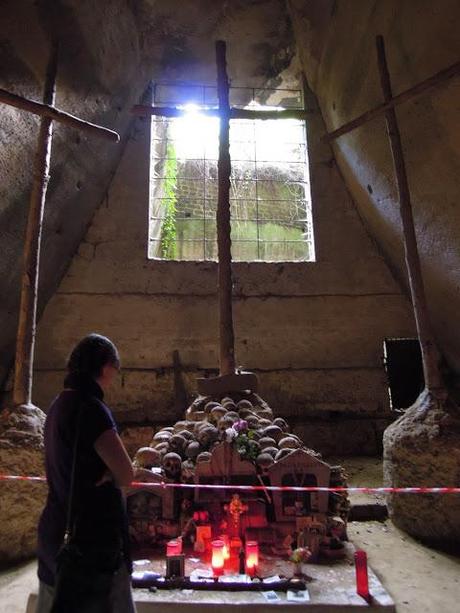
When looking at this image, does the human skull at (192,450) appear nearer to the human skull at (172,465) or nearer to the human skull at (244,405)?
the human skull at (172,465)

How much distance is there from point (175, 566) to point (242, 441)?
3.65 feet

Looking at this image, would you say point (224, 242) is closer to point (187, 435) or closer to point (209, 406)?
point (209, 406)

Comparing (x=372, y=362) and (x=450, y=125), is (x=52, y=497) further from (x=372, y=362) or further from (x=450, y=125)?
(x=372, y=362)

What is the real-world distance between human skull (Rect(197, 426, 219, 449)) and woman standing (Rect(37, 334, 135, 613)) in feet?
7.44

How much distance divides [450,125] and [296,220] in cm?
390

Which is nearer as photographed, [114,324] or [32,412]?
[32,412]

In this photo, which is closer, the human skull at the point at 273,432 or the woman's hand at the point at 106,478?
the woman's hand at the point at 106,478

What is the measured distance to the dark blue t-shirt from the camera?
150 centimetres

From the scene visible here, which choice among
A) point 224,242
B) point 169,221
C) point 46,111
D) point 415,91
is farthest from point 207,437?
point 169,221

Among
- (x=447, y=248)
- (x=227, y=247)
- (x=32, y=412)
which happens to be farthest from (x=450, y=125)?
(x=32, y=412)

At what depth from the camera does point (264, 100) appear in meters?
8.80

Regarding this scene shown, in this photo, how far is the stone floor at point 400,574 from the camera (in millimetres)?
3021

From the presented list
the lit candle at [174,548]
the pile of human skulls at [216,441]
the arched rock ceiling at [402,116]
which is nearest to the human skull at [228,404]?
the pile of human skulls at [216,441]

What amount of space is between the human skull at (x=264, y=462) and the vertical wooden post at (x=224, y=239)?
1473mm
